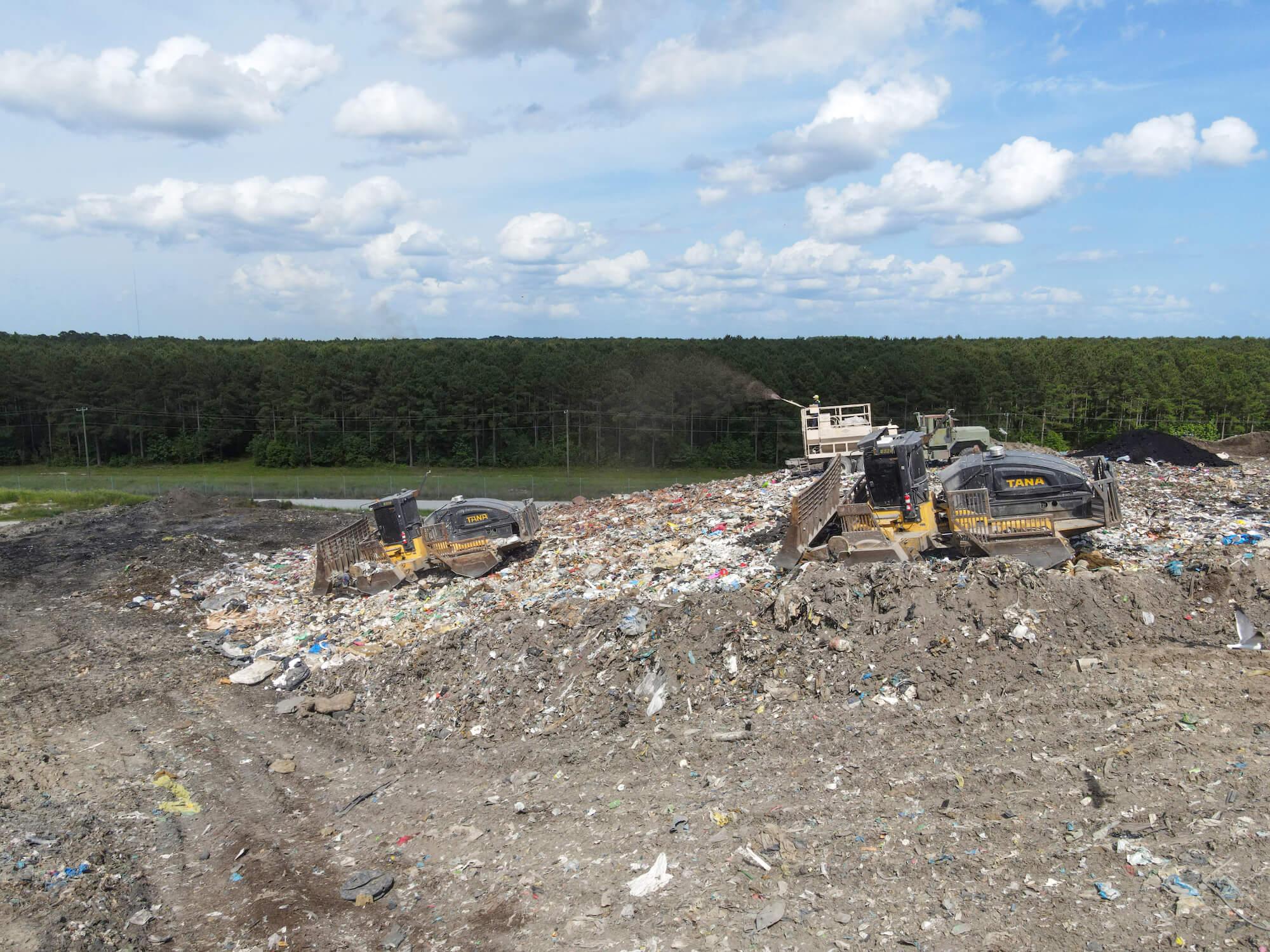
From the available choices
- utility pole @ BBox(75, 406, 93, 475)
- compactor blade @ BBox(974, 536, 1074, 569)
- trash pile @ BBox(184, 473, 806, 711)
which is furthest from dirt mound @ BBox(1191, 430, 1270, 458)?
utility pole @ BBox(75, 406, 93, 475)

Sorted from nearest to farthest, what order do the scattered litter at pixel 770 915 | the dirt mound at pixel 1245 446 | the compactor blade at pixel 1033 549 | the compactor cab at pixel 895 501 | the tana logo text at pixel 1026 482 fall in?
the scattered litter at pixel 770 915
the compactor blade at pixel 1033 549
the compactor cab at pixel 895 501
the tana logo text at pixel 1026 482
the dirt mound at pixel 1245 446

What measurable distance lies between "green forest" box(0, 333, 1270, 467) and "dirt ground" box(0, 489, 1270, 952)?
105 feet

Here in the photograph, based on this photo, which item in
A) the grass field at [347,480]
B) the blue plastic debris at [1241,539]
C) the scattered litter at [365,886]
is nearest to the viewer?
the scattered litter at [365,886]

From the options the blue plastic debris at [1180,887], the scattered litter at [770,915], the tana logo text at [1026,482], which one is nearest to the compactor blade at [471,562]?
the tana logo text at [1026,482]

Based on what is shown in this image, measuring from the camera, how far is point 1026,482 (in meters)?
11.5

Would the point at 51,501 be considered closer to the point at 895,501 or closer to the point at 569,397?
the point at 569,397

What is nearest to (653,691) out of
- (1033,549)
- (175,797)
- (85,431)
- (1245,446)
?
(175,797)

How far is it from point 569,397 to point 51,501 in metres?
23.9

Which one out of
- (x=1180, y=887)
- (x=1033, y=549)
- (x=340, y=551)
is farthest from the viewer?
(x=340, y=551)

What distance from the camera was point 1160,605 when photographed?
29.7 ft

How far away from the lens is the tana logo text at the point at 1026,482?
11.5 metres

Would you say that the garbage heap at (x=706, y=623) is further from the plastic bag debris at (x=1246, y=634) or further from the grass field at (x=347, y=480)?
the grass field at (x=347, y=480)

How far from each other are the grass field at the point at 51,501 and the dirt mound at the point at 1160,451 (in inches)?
1170

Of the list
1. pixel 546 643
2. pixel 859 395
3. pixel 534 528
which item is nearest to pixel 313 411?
pixel 859 395
